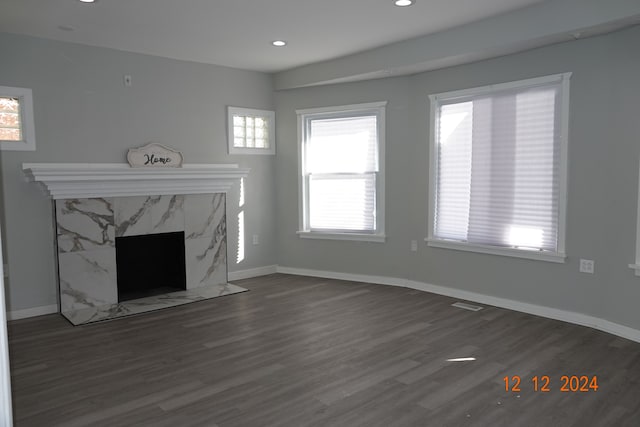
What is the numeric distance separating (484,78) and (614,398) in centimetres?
302

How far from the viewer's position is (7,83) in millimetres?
4258

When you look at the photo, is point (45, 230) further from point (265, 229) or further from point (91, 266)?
point (265, 229)

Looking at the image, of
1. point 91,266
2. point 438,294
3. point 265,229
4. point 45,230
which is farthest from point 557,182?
point 45,230

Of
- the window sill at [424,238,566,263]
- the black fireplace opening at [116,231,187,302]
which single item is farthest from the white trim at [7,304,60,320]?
the window sill at [424,238,566,263]

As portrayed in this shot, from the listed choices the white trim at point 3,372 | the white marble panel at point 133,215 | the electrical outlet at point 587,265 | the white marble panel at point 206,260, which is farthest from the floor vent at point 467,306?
the white trim at point 3,372

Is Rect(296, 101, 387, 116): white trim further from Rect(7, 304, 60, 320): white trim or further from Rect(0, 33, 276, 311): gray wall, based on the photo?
Rect(7, 304, 60, 320): white trim

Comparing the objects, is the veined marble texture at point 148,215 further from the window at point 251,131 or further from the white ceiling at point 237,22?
the white ceiling at point 237,22

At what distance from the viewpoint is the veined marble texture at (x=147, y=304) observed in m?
4.41

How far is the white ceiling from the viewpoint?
3.64m

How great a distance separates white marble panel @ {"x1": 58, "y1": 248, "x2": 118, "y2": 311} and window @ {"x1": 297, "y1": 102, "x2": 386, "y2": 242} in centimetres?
236

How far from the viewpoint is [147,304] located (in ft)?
15.8

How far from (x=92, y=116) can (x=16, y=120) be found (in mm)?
657

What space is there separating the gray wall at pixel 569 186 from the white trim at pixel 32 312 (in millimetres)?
3024

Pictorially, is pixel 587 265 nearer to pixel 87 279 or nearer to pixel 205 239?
pixel 205 239
